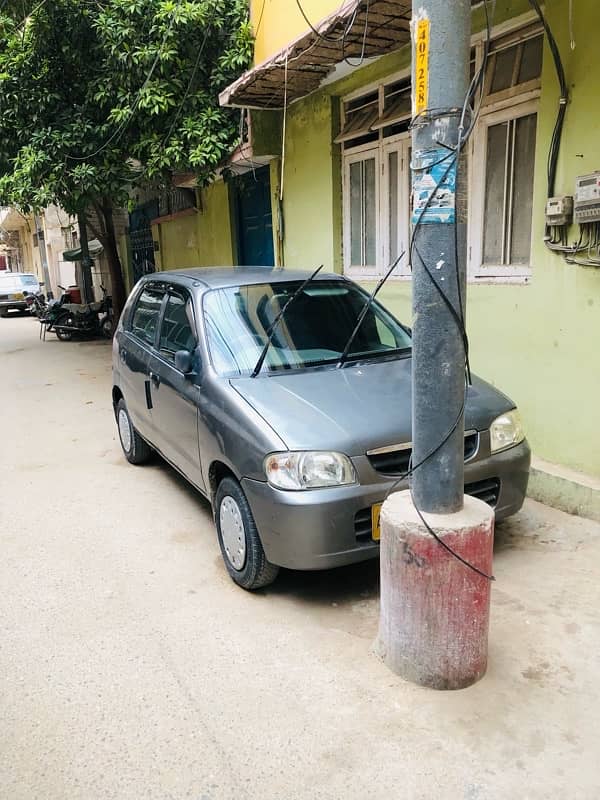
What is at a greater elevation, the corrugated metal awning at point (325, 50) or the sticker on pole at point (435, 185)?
the corrugated metal awning at point (325, 50)

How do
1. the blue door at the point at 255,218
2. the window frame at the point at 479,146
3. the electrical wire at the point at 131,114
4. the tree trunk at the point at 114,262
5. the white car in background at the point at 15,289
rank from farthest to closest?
the white car in background at the point at 15,289 → the tree trunk at the point at 114,262 → the blue door at the point at 255,218 → the electrical wire at the point at 131,114 → the window frame at the point at 479,146

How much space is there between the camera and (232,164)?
29.2ft

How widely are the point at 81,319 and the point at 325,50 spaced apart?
39.7 ft

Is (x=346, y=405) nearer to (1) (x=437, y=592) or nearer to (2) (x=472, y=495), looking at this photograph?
(2) (x=472, y=495)

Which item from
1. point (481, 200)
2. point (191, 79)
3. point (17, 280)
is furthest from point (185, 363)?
point (17, 280)

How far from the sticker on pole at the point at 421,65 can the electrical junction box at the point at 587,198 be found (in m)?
2.22

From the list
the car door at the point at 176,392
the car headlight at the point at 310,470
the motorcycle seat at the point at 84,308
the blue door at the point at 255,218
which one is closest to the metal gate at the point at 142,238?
the motorcycle seat at the point at 84,308

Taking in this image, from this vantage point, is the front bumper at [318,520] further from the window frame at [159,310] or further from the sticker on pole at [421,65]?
the window frame at [159,310]

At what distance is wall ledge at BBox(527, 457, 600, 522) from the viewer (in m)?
4.35

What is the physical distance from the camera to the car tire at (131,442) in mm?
5789

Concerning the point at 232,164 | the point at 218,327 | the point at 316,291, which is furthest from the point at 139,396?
the point at 232,164

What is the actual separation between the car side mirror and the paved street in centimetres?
114

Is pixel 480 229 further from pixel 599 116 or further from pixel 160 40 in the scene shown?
pixel 160 40

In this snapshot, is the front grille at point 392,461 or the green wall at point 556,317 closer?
the front grille at point 392,461
